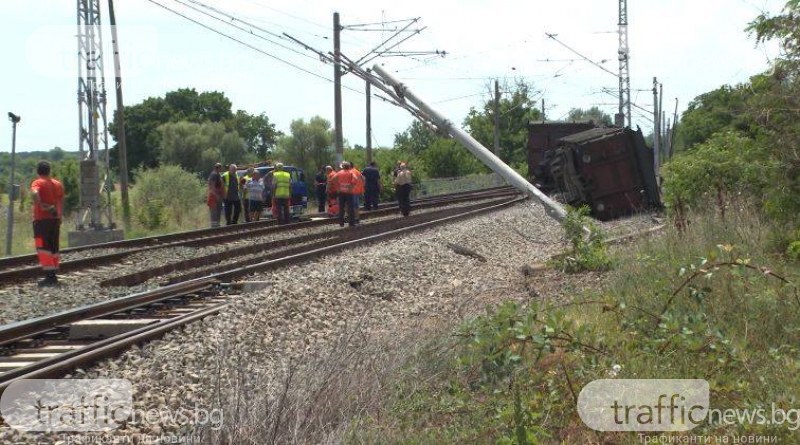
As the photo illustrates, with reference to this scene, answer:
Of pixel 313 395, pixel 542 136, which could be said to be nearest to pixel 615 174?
pixel 542 136

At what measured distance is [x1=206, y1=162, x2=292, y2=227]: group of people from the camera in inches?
923

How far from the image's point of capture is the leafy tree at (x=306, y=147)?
84312 mm

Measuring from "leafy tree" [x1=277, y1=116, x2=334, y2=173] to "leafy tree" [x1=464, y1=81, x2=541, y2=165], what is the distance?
14.3m

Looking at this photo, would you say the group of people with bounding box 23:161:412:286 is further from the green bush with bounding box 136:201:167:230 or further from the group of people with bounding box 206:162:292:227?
the green bush with bounding box 136:201:167:230

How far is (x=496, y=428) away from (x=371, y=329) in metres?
3.33

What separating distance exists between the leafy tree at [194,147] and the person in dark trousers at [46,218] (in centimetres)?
7543

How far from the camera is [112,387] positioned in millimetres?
6199

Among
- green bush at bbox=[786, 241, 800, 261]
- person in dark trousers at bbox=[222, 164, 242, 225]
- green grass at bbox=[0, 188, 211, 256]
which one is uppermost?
person in dark trousers at bbox=[222, 164, 242, 225]

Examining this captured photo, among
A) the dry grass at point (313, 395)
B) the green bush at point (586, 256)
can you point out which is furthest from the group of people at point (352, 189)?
the dry grass at point (313, 395)

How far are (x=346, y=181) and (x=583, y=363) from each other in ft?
51.1

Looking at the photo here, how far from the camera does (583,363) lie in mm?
6023

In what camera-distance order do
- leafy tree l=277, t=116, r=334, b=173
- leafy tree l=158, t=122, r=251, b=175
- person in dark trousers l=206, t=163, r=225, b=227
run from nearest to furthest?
person in dark trousers l=206, t=163, r=225, b=227
leafy tree l=277, t=116, r=334, b=173
leafy tree l=158, t=122, r=251, b=175

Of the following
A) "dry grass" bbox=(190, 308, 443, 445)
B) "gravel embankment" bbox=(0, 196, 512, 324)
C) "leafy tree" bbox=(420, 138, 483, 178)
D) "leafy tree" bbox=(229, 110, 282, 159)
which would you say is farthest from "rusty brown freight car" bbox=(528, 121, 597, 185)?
"leafy tree" bbox=(229, 110, 282, 159)

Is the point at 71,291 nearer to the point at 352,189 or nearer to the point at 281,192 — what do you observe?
the point at 352,189
